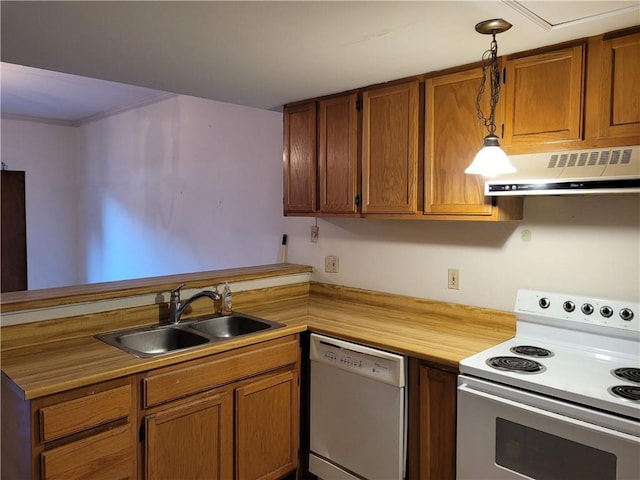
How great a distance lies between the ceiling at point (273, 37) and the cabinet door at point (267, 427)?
1.51 metres

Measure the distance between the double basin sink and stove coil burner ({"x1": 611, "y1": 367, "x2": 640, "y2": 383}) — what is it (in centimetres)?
147

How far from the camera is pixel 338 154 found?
9.09 feet

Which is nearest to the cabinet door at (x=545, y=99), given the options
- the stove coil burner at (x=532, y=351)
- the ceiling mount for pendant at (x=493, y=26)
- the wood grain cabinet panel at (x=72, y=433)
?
the ceiling mount for pendant at (x=493, y=26)

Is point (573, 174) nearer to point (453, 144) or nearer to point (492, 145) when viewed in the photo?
point (492, 145)

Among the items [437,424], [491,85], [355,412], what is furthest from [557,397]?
[491,85]

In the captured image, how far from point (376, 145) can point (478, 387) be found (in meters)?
1.35

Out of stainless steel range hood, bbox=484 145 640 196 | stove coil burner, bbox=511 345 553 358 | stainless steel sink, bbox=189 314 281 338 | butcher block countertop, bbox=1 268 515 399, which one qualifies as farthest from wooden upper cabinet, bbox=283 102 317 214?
stove coil burner, bbox=511 345 553 358

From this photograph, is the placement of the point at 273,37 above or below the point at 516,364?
above

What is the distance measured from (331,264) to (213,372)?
1.29 meters

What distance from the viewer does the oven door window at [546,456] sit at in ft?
5.14

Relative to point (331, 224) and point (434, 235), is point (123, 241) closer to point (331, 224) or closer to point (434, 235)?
point (331, 224)

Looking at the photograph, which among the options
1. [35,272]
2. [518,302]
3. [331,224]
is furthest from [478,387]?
[35,272]

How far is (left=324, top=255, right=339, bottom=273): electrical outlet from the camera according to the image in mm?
3170

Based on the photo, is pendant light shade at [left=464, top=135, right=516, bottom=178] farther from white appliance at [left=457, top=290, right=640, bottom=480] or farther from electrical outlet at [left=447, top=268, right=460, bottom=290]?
electrical outlet at [left=447, top=268, right=460, bottom=290]
